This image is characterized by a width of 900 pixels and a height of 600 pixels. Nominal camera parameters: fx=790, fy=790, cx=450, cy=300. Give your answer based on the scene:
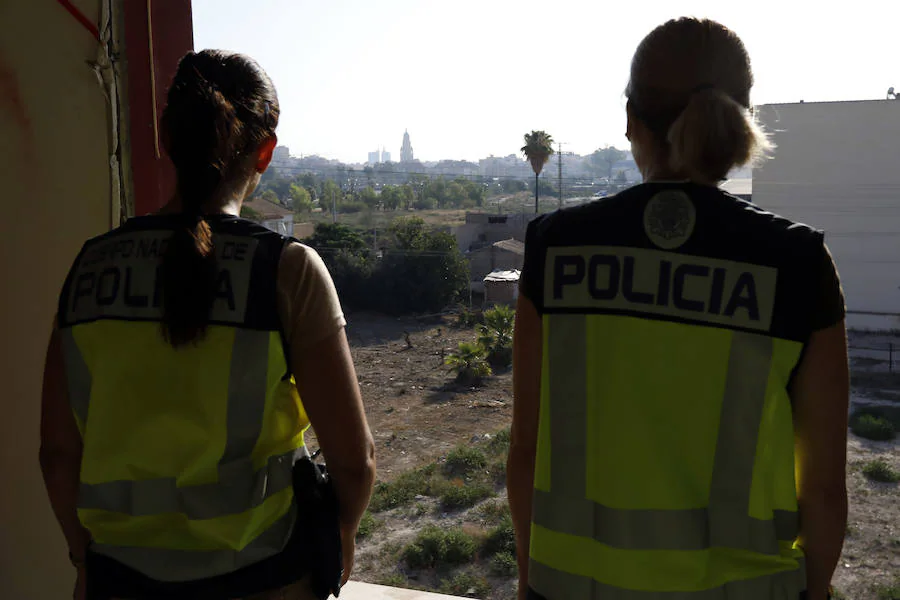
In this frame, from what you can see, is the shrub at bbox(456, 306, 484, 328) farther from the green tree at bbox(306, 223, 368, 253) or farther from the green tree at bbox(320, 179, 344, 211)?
the green tree at bbox(320, 179, 344, 211)

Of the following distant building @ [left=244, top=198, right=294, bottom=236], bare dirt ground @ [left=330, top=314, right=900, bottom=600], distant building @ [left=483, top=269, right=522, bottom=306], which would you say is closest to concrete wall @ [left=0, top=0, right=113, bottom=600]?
distant building @ [left=244, top=198, right=294, bottom=236]

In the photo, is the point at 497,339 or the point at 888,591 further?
the point at 497,339

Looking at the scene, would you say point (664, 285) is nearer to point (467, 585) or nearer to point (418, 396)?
point (467, 585)

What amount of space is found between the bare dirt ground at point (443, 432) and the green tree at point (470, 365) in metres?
0.18

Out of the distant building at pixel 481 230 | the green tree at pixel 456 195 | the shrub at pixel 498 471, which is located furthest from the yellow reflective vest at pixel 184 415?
the green tree at pixel 456 195

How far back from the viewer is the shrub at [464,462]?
713cm

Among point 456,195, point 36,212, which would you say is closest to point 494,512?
point 36,212

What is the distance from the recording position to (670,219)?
738 millimetres

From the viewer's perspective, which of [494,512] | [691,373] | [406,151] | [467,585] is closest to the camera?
[691,373]

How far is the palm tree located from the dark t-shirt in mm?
15137

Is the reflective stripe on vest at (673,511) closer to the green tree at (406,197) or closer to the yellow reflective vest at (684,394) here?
the yellow reflective vest at (684,394)

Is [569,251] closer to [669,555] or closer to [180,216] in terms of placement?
[669,555]

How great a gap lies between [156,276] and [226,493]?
24 cm

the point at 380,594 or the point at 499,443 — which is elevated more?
the point at 380,594
